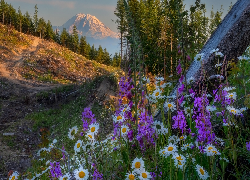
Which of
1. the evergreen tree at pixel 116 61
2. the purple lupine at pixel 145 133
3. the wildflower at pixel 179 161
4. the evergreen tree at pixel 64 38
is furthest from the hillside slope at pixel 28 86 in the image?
the evergreen tree at pixel 116 61

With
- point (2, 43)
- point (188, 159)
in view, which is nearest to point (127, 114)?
point (188, 159)

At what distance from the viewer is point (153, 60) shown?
72.8 feet

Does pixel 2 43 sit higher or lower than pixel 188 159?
higher

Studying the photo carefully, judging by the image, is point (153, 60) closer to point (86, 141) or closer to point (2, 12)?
point (86, 141)

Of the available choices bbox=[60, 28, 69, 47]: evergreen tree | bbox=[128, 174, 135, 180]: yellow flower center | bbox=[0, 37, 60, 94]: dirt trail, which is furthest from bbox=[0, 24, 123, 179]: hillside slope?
bbox=[60, 28, 69, 47]: evergreen tree

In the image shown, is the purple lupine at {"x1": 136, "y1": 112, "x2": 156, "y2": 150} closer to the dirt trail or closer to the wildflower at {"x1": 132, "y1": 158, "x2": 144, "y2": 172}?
the wildflower at {"x1": 132, "y1": 158, "x2": 144, "y2": 172}

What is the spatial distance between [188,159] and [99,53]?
217 ft

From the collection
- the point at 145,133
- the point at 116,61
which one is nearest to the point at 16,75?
the point at 145,133

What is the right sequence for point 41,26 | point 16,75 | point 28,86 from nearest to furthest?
1. point 28,86
2. point 16,75
3. point 41,26

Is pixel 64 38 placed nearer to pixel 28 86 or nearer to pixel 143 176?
pixel 28 86

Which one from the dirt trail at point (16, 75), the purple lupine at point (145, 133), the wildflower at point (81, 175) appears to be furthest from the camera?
the dirt trail at point (16, 75)

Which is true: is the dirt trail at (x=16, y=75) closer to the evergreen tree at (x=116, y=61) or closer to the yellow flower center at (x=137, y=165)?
the yellow flower center at (x=137, y=165)

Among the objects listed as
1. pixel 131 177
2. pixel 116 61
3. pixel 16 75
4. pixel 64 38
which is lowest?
pixel 16 75

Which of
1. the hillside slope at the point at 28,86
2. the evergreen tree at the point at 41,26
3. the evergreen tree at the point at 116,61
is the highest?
the evergreen tree at the point at 41,26
